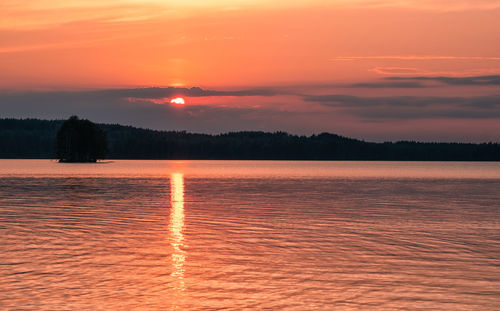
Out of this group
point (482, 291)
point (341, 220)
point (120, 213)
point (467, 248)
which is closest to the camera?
point (482, 291)

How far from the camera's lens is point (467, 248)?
98.2 ft

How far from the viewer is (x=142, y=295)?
19.9 m

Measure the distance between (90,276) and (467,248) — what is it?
16.7m

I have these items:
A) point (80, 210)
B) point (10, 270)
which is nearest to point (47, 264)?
point (10, 270)

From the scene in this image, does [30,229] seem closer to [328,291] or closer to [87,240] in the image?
[87,240]

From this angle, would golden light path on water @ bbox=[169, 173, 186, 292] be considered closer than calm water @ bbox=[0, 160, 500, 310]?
No

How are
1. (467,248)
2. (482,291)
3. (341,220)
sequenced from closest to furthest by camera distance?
(482,291) → (467,248) → (341,220)

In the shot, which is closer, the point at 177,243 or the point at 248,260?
the point at 248,260

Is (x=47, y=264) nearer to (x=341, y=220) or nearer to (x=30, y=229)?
(x=30, y=229)

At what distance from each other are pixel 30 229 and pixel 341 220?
18.7 m

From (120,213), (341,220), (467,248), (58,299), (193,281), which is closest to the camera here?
(58,299)

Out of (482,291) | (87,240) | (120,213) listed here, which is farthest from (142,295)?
(120,213)

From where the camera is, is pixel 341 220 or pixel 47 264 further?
pixel 341 220

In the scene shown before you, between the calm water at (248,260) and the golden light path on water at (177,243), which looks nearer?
the calm water at (248,260)
